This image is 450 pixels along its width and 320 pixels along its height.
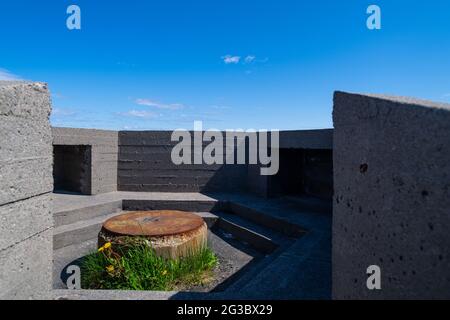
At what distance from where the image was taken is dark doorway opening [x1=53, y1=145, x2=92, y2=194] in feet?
29.0

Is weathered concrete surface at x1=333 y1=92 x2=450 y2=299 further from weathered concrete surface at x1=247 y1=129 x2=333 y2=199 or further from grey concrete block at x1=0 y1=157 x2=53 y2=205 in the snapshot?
weathered concrete surface at x1=247 y1=129 x2=333 y2=199

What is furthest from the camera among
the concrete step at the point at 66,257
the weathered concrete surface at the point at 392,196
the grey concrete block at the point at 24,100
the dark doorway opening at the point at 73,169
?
the dark doorway opening at the point at 73,169

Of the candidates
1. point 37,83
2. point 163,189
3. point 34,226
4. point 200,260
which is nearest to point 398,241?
point 34,226

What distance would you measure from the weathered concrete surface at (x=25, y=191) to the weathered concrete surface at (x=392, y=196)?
234cm

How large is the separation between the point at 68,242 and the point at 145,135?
168 inches

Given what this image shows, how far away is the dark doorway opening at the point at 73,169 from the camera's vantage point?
884 cm

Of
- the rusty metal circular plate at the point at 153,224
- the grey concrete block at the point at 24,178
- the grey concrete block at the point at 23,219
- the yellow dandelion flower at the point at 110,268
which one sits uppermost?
the grey concrete block at the point at 24,178

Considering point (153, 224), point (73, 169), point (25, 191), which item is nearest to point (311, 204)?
point (153, 224)

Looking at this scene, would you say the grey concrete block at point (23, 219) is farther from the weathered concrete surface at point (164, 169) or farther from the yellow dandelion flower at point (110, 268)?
the weathered concrete surface at point (164, 169)

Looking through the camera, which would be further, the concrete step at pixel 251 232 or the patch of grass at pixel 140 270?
the concrete step at pixel 251 232

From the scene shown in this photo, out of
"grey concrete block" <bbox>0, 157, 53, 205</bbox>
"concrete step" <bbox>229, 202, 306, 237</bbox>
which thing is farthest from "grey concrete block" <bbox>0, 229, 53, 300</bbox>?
"concrete step" <bbox>229, 202, 306, 237</bbox>

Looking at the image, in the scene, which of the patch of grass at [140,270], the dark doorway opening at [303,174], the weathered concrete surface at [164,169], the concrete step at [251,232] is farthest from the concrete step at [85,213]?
the dark doorway opening at [303,174]

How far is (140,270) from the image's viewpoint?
13.4 feet

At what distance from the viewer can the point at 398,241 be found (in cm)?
176
